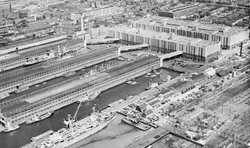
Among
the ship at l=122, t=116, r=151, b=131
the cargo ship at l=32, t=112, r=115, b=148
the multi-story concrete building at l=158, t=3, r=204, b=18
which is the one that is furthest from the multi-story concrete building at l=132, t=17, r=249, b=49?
the cargo ship at l=32, t=112, r=115, b=148

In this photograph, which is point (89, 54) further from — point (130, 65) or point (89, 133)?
point (89, 133)

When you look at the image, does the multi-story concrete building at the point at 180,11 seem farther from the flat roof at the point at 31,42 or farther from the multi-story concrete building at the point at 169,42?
the flat roof at the point at 31,42

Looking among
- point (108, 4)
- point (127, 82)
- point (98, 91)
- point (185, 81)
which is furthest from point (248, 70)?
point (108, 4)

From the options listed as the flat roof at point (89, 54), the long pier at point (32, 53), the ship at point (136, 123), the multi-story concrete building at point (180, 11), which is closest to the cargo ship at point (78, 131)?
the ship at point (136, 123)

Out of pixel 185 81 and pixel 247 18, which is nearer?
pixel 185 81

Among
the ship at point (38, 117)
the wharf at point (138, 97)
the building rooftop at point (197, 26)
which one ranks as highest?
the building rooftop at point (197, 26)

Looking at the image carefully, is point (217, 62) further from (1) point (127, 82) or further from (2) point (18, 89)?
(2) point (18, 89)
